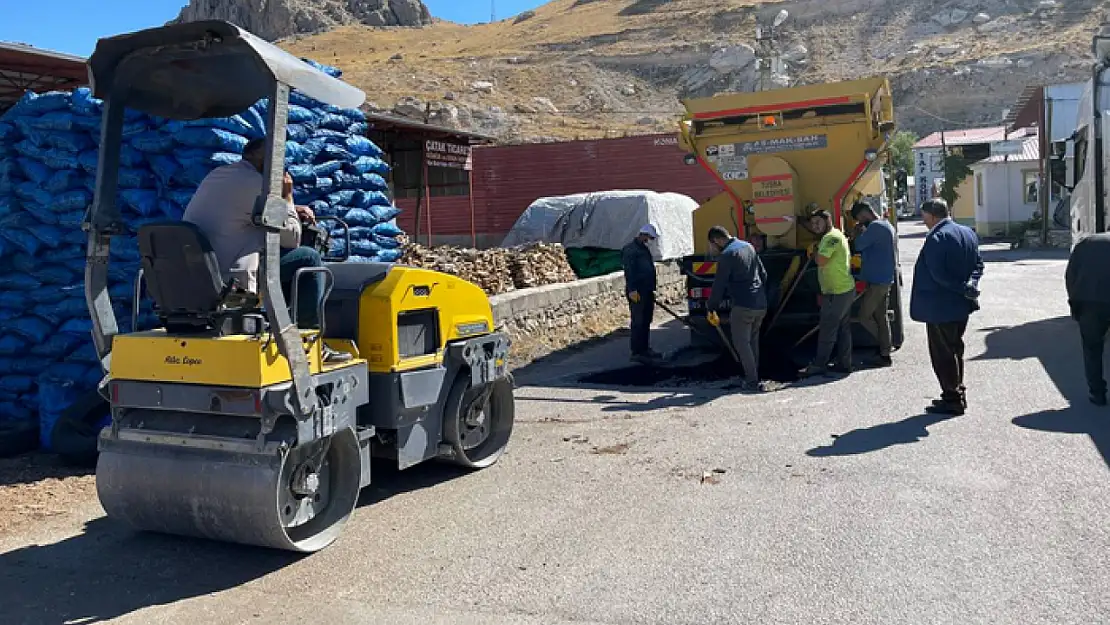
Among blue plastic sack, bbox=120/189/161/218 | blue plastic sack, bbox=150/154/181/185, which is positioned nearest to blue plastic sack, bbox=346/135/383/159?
blue plastic sack, bbox=150/154/181/185

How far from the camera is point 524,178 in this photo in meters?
26.7

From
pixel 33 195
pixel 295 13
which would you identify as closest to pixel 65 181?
pixel 33 195

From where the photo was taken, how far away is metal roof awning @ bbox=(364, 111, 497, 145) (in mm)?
15914

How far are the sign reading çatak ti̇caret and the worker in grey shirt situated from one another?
1372cm

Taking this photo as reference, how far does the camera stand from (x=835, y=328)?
9.99 m

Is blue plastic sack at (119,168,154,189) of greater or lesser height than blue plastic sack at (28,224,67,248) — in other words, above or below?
above

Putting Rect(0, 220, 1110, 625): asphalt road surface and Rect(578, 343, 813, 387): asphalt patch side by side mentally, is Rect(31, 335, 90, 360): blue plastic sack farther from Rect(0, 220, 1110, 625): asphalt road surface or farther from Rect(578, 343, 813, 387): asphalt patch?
Rect(578, 343, 813, 387): asphalt patch

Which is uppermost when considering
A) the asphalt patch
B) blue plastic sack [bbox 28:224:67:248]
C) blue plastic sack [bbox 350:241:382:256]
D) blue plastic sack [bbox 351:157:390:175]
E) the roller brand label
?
blue plastic sack [bbox 351:157:390:175]

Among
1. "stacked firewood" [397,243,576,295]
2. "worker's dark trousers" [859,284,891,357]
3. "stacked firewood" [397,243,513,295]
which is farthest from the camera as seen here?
"stacked firewood" [397,243,576,295]

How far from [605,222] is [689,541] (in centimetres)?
1546

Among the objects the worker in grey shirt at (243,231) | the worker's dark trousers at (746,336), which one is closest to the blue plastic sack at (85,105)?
the worker in grey shirt at (243,231)

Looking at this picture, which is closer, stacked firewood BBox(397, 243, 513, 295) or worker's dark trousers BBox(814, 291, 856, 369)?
worker's dark trousers BBox(814, 291, 856, 369)

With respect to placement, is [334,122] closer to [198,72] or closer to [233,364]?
[198,72]

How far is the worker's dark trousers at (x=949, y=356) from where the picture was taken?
7.74m
